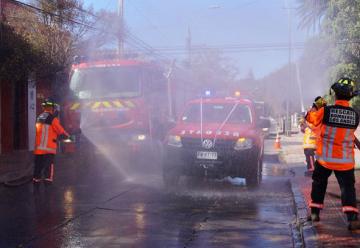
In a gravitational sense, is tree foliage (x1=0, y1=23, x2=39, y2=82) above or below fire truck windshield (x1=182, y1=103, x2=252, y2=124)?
above

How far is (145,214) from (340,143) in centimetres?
283

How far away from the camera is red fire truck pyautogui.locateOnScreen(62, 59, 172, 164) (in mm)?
13812

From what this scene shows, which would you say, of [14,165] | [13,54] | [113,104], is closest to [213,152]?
[113,104]

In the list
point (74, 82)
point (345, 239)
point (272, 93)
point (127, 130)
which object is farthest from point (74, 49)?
point (272, 93)

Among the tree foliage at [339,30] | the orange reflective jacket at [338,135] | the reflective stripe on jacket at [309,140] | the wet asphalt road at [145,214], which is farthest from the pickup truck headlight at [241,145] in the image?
the tree foliage at [339,30]

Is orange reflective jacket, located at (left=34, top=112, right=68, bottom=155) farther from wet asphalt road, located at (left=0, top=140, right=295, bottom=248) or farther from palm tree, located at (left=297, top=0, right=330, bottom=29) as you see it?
palm tree, located at (left=297, top=0, right=330, bottom=29)

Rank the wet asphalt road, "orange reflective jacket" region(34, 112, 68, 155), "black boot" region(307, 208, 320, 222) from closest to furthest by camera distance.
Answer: the wet asphalt road → "black boot" region(307, 208, 320, 222) → "orange reflective jacket" region(34, 112, 68, 155)

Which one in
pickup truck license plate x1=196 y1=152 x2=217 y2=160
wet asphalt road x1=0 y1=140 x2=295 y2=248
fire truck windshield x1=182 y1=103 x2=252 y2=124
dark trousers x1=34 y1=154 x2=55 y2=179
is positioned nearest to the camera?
wet asphalt road x1=0 y1=140 x2=295 y2=248

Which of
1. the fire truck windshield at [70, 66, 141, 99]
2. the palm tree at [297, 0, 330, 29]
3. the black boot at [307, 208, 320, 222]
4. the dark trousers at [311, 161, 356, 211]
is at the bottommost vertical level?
the black boot at [307, 208, 320, 222]

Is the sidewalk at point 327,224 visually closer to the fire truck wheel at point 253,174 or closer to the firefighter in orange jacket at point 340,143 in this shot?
the firefighter in orange jacket at point 340,143

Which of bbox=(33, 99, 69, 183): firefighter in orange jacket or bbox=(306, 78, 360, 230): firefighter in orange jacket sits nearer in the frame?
bbox=(306, 78, 360, 230): firefighter in orange jacket

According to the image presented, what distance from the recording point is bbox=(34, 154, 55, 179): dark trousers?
10.4 m

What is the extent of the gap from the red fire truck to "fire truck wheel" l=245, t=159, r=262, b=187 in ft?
13.0

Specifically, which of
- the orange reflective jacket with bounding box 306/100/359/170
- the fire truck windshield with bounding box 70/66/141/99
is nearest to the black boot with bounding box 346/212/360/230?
the orange reflective jacket with bounding box 306/100/359/170
